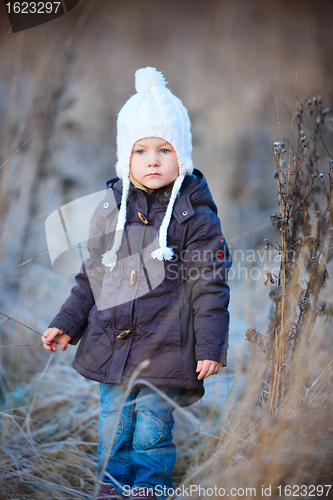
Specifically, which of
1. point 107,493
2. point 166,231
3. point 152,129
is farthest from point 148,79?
point 107,493

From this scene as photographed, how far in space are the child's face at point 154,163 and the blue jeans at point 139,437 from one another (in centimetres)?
80

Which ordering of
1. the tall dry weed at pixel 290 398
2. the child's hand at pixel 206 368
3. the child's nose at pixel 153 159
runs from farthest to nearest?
the child's nose at pixel 153 159, the child's hand at pixel 206 368, the tall dry weed at pixel 290 398

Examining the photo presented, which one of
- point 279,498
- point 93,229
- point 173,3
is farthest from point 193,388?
point 173,3

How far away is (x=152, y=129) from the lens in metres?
1.60

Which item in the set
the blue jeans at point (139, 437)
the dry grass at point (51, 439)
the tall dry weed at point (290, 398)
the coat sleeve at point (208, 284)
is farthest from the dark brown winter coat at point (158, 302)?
the dry grass at point (51, 439)

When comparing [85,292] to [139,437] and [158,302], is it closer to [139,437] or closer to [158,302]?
[158,302]

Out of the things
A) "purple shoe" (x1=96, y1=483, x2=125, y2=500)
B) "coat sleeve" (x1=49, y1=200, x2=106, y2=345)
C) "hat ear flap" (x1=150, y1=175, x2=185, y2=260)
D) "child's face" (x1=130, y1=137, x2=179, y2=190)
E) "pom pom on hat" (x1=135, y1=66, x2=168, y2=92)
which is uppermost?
"pom pom on hat" (x1=135, y1=66, x2=168, y2=92)

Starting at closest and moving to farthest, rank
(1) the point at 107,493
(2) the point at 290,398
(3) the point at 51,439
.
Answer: (2) the point at 290,398 < (1) the point at 107,493 < (3) the point at 51,439

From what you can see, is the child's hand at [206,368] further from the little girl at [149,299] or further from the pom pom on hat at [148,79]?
the pom pom on hat at [148,79]

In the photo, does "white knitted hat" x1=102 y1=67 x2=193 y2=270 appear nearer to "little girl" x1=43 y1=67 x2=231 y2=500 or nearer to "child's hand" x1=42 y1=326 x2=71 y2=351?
"little girl" x1=43 y1=67 x2=231 y2=500

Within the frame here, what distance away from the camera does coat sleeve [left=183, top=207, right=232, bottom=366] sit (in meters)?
1.48

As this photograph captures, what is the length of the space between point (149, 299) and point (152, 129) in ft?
2.15

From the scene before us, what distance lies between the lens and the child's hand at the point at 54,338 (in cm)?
164

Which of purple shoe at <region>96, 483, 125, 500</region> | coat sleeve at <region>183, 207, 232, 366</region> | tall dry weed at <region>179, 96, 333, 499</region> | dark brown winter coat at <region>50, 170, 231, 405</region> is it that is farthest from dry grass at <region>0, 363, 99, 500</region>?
coat sleeve at <region>183, 207, 232, 366</region>
